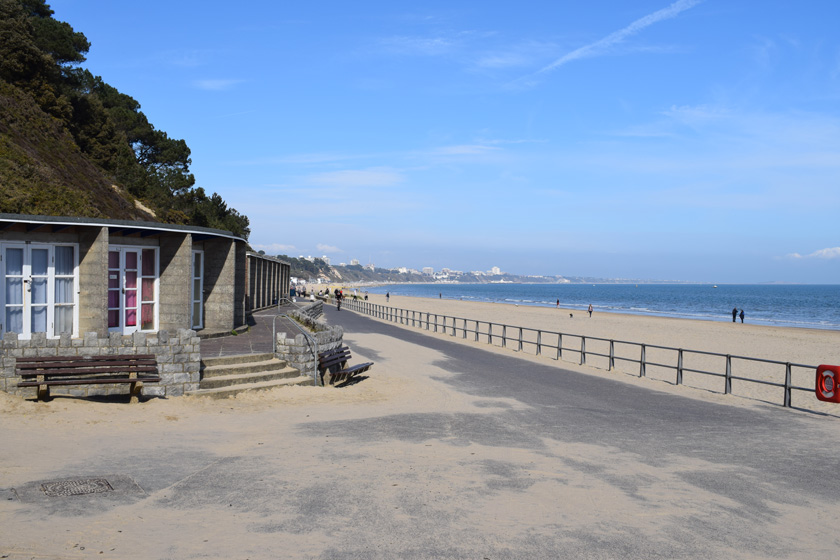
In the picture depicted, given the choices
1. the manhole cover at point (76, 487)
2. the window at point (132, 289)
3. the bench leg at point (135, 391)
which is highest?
the window at point (132, 289)

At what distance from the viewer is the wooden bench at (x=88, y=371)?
10.3 m

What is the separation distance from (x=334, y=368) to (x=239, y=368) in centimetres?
229

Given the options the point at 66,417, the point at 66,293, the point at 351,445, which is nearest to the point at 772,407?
the point at 351,445

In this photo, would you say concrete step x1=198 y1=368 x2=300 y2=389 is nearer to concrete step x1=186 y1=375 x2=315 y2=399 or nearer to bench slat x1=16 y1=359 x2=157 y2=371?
concrete step x1=186 y1=375 x2=315 y2=399

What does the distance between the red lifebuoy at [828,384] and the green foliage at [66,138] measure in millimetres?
26513

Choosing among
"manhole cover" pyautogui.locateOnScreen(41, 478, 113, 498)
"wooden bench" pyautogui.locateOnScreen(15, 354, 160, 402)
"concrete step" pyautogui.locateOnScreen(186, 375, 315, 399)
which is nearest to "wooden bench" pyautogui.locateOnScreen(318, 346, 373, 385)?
"concrete step" pyautogui.locateOnScreen(186, 375, 315, 399)

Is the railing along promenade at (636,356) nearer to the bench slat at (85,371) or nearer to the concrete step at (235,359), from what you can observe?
the concrete step at (235,359)

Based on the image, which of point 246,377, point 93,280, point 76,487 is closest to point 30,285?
point 93,280

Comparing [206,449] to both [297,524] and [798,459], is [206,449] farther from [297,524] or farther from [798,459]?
[798,459]

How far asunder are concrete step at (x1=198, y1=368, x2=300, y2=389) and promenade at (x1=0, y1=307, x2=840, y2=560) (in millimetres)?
524

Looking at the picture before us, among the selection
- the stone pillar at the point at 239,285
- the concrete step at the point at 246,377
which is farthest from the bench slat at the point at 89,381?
the stone pillar at the point at 239,285

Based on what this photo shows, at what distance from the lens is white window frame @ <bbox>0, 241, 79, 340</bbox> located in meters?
12.9

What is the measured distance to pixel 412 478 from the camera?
7348 millimetres

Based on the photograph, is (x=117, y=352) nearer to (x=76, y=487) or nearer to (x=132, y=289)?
(x=76, y=487)
